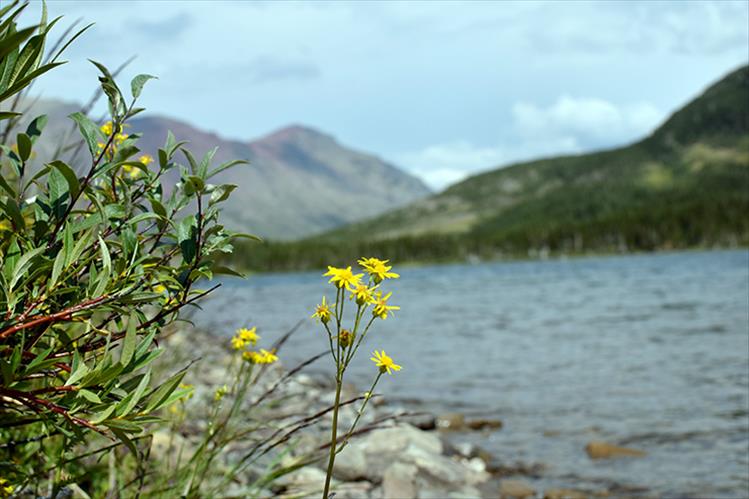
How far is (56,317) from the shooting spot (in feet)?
6.37

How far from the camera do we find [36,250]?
1.93 meters

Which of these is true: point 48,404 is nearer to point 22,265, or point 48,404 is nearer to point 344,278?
point 22,265

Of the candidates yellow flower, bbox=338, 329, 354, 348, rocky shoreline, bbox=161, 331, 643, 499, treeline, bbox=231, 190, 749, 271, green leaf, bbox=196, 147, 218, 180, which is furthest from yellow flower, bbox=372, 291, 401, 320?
treeline, bbox=231, 190, 749, 271

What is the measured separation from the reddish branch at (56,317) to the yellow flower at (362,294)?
2.59 ft

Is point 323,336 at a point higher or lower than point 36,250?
lower

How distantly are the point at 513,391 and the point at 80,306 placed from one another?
48.3 ft

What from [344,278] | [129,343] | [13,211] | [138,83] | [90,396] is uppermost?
[138,83]

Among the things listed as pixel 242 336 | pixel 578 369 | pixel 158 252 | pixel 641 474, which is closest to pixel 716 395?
pixel 578 369

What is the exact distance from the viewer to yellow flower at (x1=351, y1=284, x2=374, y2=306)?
90.7 inches

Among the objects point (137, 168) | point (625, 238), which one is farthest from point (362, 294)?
point (625, 238)

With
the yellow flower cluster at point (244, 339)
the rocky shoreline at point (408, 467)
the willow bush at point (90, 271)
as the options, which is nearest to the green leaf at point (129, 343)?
the willow bush at point (90, 271)

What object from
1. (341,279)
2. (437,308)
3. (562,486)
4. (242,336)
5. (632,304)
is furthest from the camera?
(437,308)

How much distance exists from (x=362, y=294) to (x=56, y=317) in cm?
95

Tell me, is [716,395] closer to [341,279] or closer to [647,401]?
[647,401]
